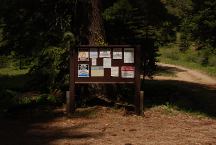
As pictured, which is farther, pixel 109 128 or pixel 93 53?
pixel 93 53

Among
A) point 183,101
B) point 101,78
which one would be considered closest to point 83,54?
point 101,78

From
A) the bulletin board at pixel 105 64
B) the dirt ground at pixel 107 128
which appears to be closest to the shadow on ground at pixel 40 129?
the dirt ground at pixel 107 128

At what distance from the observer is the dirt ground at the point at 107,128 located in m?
9.63

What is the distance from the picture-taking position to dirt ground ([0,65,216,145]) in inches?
379

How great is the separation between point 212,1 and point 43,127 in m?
10.6

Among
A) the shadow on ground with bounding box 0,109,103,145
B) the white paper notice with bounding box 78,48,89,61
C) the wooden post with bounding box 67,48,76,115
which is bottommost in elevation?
the shadow on ground with bounding box 0,109,103,145

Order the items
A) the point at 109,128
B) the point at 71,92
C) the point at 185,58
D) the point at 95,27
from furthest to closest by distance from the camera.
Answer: the point at 185,58, the point at 95,27, the point at 71,92, the point at 109,128

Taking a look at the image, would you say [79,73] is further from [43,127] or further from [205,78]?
[205,78]

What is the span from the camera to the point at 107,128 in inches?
431

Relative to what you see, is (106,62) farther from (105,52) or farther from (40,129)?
(40,129)

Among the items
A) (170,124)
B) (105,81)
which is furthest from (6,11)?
(170,124)

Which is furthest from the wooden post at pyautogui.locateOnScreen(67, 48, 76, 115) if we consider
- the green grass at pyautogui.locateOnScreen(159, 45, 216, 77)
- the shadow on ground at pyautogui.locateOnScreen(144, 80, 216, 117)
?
the green grass at pyautogui.locateOnScreen(159, 45, 216, 77)

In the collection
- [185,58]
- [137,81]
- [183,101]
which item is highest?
[185,58]

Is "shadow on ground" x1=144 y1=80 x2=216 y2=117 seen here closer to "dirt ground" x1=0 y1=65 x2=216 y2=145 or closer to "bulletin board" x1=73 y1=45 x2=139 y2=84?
"dirt ground" x1=0 y1=65 x2=216 y2=145
